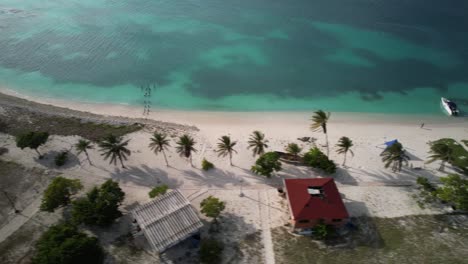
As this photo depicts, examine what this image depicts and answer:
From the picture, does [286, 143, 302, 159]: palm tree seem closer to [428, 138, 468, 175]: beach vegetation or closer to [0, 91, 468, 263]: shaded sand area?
[0, 91, 468, 263]: shaded sand area

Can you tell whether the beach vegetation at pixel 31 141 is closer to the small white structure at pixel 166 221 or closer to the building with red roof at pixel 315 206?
the small white structure at pixel 166 221

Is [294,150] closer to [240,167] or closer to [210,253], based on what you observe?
[240,167]

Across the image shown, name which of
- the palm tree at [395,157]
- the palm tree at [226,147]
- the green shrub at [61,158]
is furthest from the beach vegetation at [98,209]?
the palm tree at [395,157]

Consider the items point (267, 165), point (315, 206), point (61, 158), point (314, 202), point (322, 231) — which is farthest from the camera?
point (61, 158)

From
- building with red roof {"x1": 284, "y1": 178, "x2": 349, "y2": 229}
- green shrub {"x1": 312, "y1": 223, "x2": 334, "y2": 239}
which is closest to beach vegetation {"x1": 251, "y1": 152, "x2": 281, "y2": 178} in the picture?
building with red roof {"x1": 284, "y1": 178, "x2": 349, "y2": 229}

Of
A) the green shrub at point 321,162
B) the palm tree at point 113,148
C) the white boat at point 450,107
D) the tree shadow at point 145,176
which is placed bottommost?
the tree shadow at point 145,176

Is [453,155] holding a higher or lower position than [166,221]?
higher

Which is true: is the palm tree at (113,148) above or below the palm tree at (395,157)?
below

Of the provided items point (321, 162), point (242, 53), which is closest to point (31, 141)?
point (321, 162)
